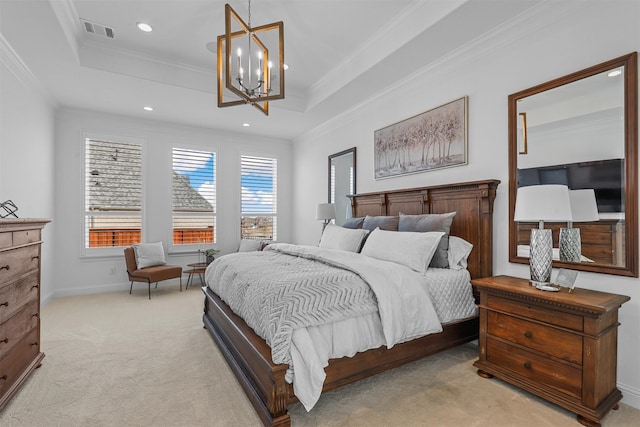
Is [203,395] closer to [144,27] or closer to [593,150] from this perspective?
[593,150]

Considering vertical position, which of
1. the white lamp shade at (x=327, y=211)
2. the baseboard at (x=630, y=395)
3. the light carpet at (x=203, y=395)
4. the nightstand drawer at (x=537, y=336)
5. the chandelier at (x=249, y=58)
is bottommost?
the light carpet at (x=203, y=395)

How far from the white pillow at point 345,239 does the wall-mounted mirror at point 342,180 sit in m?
1.13

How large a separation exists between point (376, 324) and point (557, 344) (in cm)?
113

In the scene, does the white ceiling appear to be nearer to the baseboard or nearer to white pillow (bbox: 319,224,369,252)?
white pillow (bbox: 319,224,369,252)

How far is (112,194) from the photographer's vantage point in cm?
511

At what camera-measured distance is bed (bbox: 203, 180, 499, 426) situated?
1.77m

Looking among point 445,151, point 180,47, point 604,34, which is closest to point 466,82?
point 445,151

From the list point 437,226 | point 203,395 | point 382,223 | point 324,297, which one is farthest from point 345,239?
point 203,395

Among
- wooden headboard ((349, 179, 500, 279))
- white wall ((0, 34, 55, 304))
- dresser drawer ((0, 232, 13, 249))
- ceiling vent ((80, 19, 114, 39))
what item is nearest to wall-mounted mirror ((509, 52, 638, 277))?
wooden headboard ((349, 179, 500, 279))

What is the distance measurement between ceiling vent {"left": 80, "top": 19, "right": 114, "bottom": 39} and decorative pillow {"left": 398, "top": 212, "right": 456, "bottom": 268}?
3.66 meters

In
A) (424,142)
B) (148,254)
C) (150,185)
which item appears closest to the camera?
(424,142)

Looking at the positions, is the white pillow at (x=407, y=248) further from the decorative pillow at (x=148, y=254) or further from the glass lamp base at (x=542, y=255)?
the decorative pillow at (x=148, y=254)

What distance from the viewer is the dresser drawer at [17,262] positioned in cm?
198

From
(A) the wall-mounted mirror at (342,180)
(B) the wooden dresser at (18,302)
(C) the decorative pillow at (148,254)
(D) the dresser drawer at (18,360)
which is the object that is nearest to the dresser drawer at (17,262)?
(B) the wooden dresser at (18,302)
